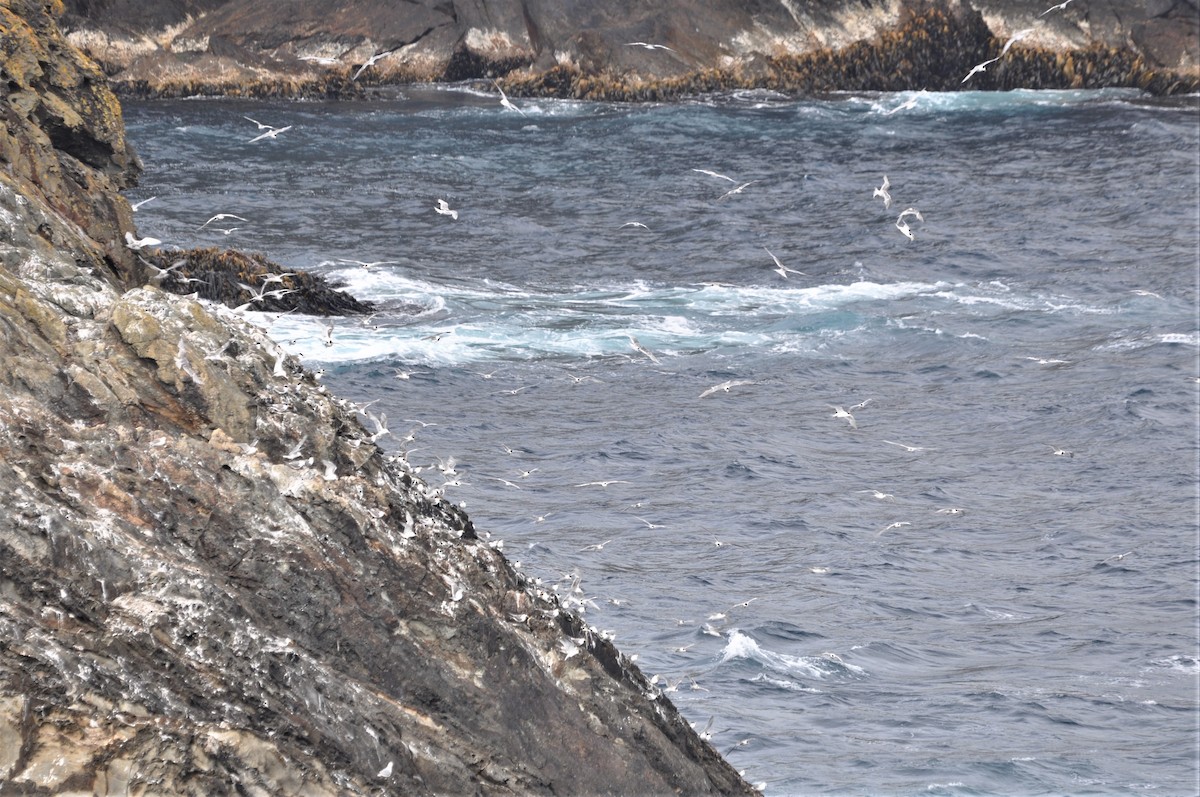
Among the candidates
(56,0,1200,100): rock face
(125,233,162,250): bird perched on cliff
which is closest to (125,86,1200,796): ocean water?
(125,233,162,250): bird perched on cliff

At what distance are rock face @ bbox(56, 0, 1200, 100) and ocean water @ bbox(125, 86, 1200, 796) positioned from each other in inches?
131

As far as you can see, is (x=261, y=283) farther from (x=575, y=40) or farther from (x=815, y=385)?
(x=575, y=40)

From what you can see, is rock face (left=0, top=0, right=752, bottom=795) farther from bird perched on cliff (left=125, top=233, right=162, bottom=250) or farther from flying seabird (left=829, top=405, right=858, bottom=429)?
flying seabird (left=829, top=405, right=858, bottom=429)

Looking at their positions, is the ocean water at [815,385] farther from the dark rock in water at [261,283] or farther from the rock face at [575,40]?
the rock face at [575,40]

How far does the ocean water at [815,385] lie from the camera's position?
12375mm

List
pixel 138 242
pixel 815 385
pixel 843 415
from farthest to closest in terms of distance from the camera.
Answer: pixel 815 385 < pixel 843 415 < pixel 138 242

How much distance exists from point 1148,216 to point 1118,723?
22564 millimetres

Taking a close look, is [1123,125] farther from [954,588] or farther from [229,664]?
[229,664]

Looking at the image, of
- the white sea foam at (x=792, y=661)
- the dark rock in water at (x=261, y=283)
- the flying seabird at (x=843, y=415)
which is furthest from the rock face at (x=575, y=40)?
the white sea foam at (x=792, y=661)

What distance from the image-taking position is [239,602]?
5.25 metres

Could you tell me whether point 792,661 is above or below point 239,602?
below

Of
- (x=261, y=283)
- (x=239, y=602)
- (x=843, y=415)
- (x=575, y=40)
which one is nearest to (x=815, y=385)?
(x=843, y=415)

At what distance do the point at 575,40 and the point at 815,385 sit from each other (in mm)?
28114

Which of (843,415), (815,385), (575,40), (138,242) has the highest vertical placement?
(138,242)
